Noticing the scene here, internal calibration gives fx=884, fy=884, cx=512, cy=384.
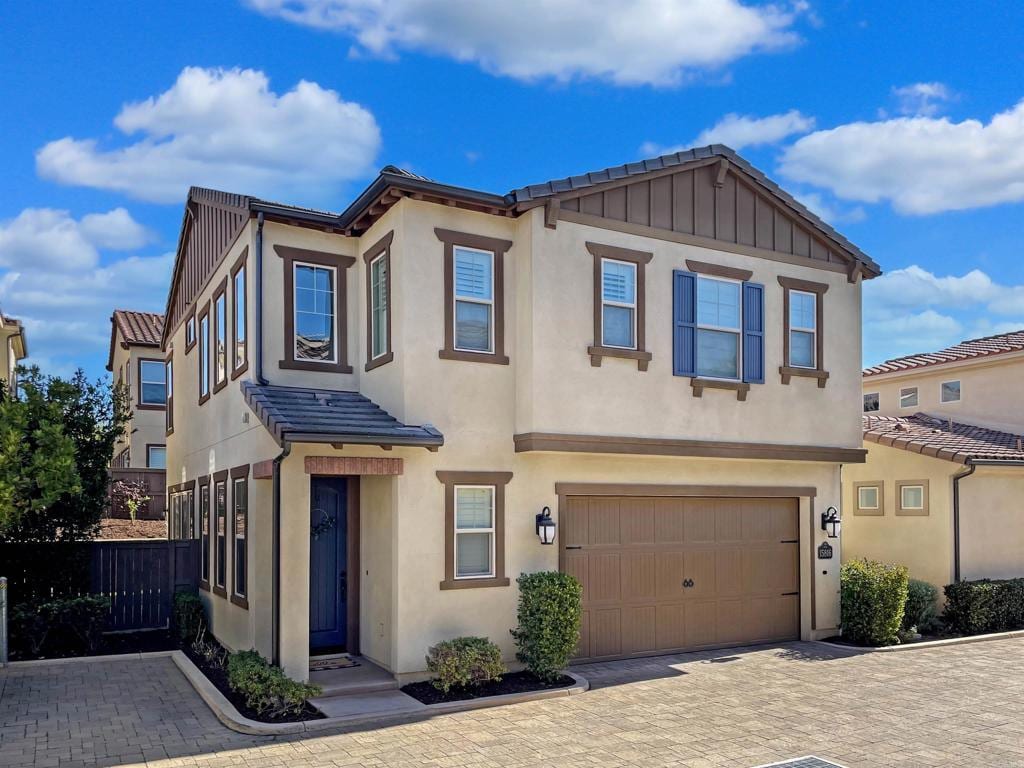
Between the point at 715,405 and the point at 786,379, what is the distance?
1507 mm

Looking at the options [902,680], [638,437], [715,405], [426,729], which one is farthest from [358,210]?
[902,680]

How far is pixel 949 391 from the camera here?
21922 millimetres

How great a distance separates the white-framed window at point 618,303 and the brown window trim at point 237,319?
5107 mm

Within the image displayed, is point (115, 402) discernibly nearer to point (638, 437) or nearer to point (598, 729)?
point (638, 437)

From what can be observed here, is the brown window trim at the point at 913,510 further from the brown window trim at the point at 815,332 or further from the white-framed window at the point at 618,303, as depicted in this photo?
the white-framed window at the point at 618,303

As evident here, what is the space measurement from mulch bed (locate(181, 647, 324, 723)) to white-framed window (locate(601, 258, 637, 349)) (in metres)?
6.05

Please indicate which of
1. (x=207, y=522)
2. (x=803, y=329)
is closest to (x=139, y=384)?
(x=207, y=522)

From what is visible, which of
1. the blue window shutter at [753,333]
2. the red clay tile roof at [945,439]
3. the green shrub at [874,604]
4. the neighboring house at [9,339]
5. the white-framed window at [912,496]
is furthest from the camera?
the neighboring house at [9,339]

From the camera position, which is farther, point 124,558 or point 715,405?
point 124,558

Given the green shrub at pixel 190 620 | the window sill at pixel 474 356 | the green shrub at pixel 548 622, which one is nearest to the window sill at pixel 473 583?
the green shrub at pixel 548 622

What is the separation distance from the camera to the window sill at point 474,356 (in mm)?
11547

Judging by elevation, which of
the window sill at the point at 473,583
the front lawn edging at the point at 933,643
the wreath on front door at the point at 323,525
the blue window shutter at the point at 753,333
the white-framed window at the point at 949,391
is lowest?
the front lawn edging at the point at 933,643

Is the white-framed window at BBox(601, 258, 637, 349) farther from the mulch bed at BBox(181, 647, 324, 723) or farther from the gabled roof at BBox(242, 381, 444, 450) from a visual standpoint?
the mulch bed at BBox(181, 647, 324, 723)

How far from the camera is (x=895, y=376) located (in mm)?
23141
